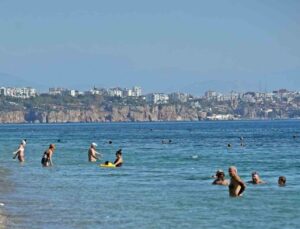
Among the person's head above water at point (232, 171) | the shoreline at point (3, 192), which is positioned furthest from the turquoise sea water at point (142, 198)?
the person's head above water at point (232, 171)

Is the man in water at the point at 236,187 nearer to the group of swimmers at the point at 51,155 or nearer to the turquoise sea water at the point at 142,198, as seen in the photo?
the turquoise sea water at the point at 142,198

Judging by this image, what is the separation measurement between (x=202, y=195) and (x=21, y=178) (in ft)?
39.9

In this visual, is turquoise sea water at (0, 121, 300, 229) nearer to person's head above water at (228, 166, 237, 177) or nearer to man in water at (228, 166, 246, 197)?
man in water at (228, 166, 246, 197)

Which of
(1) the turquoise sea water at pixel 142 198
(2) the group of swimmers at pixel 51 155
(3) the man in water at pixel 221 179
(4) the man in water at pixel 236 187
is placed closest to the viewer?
(1) the turquoise sea water at pixel 142 198

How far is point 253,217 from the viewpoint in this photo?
25938 mm

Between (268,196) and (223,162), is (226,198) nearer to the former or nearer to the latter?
(268,196)

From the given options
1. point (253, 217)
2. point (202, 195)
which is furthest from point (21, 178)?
point (253, 217)

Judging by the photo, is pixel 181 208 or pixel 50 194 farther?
pixel 50 194

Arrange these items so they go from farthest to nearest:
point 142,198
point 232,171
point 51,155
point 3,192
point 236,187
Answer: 1. point 51,155
2. point 3,192
3. point 142,198
4. point 236,187
5. point 232,171

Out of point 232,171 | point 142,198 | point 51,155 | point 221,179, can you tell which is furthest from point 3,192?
point 51,155

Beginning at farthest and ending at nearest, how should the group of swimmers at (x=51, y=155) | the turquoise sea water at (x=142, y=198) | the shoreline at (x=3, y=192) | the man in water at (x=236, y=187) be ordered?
the group of swimmers at (x=51, y=155), the man in water at (x=236, y=187), the turquoise sea water at (x=142, y=198), the shoreline at (x=3, y=192)

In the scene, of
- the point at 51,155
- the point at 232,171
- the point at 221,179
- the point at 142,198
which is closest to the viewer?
the point at 232,171

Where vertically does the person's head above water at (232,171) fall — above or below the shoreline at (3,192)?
above

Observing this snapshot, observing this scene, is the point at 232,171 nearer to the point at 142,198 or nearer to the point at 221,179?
→ the point at 142,198
